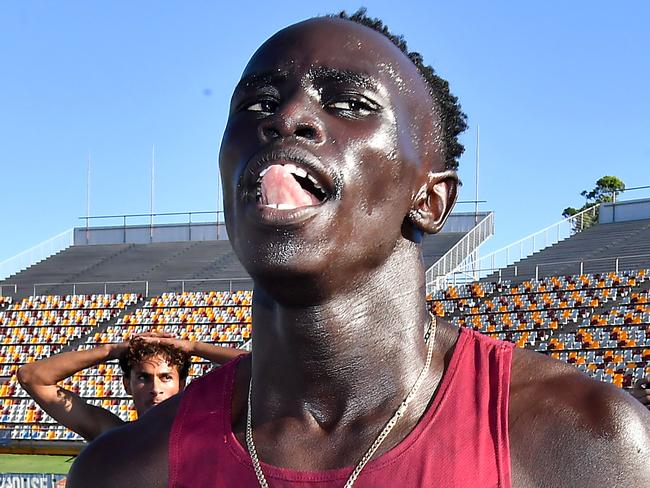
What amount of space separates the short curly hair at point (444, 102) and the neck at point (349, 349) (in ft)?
0.61

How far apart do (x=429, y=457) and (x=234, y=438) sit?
0.25m

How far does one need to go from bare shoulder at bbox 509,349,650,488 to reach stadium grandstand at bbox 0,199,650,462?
34.3 feet

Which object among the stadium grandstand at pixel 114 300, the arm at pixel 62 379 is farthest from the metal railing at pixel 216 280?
the arm at pixel 62 379

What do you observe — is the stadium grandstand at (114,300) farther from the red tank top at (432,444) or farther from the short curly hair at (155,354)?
the red tank top at (432,444)

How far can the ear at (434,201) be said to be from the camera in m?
1.11

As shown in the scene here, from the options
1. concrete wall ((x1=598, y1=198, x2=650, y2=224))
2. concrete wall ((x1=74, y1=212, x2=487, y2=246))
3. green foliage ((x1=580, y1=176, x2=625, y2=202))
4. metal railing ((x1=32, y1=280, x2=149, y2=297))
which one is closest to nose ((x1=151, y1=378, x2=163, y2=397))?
metal railing ((x1=32, y1=280, x2=149, y2=297))

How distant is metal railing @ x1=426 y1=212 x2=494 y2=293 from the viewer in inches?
764

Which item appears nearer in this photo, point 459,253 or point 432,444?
point 432,444

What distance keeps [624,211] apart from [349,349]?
24329 mm

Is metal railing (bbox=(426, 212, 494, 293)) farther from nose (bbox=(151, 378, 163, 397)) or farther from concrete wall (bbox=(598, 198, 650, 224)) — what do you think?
nose (bbox=(151, 378, 163, 397))

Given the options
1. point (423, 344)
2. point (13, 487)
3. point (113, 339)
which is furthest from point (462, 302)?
point (423, 344)

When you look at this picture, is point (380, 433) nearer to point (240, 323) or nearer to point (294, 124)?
point (294, 124)

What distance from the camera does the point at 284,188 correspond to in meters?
0.99

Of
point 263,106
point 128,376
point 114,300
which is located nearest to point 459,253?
point 114,300
